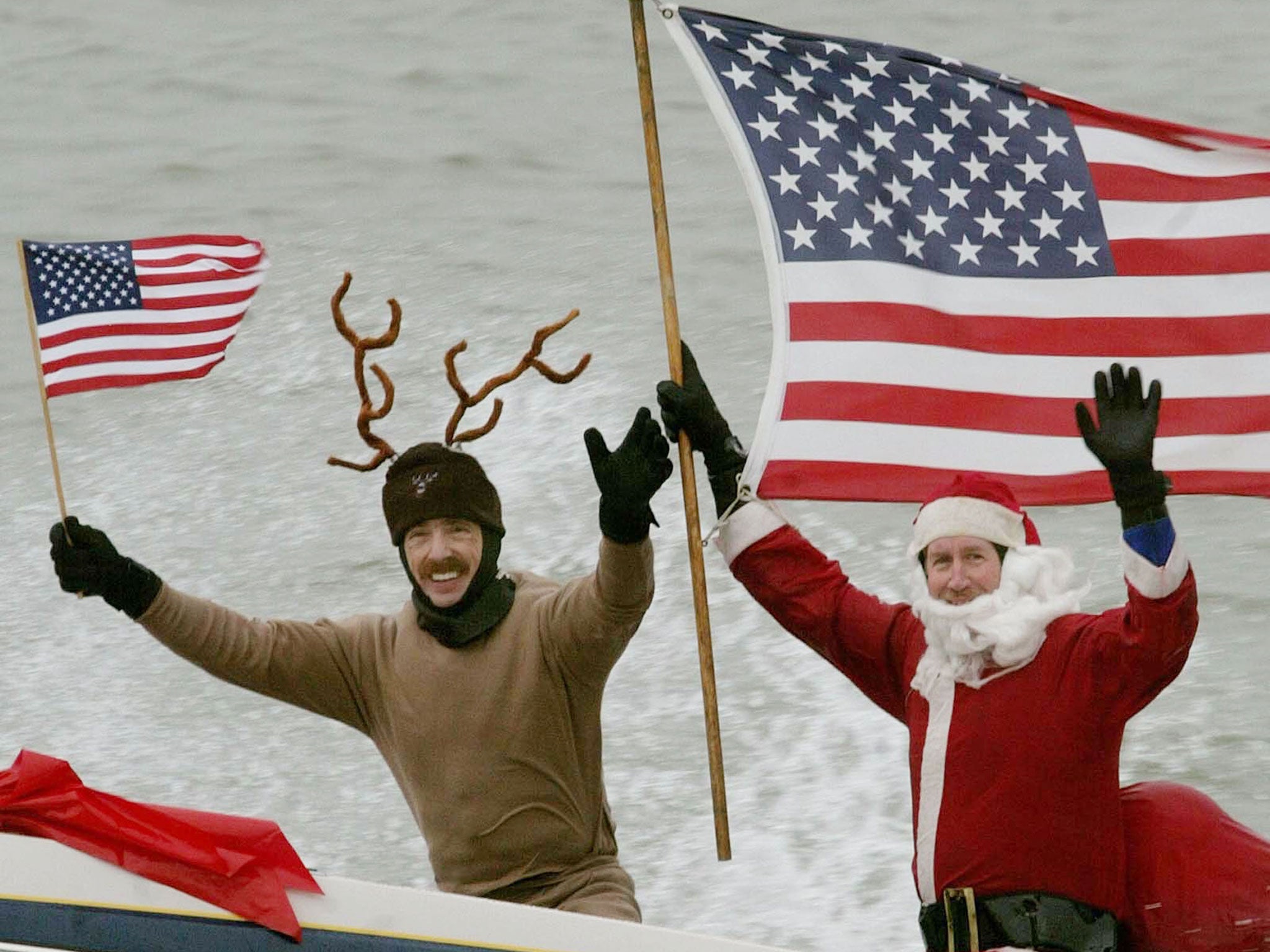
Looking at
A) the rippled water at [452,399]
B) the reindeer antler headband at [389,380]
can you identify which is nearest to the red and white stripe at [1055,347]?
the reindeer antler headband at [389,380]

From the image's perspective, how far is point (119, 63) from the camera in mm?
15445

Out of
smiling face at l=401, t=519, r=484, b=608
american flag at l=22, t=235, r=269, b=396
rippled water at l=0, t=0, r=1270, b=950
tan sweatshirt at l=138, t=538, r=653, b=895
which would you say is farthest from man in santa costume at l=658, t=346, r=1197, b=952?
rippled water at l=0, t=0, r=1270, b=950

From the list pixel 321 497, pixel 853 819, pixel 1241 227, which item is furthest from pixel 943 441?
pixel 321 497

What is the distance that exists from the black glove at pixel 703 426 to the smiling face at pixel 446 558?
372 mm

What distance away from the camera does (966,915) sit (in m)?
3.37

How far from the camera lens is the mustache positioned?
3.64m

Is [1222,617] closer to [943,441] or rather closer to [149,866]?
[943,441]

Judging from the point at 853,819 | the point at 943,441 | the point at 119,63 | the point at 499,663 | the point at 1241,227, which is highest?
the point at 119,63

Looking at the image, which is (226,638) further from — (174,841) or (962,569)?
(962,569)

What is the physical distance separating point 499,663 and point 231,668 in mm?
474

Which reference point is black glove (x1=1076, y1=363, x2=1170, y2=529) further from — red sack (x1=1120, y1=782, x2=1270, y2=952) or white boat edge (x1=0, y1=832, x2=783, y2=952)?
white boat edge (x1=0, y1=832, x2=783, y2=952)

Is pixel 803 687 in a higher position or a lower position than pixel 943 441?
lower

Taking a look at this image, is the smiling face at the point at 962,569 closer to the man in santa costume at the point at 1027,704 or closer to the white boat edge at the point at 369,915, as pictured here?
the man in santa costume at the point at 1027,704

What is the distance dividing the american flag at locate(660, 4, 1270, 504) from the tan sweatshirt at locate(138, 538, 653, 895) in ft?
1.59
